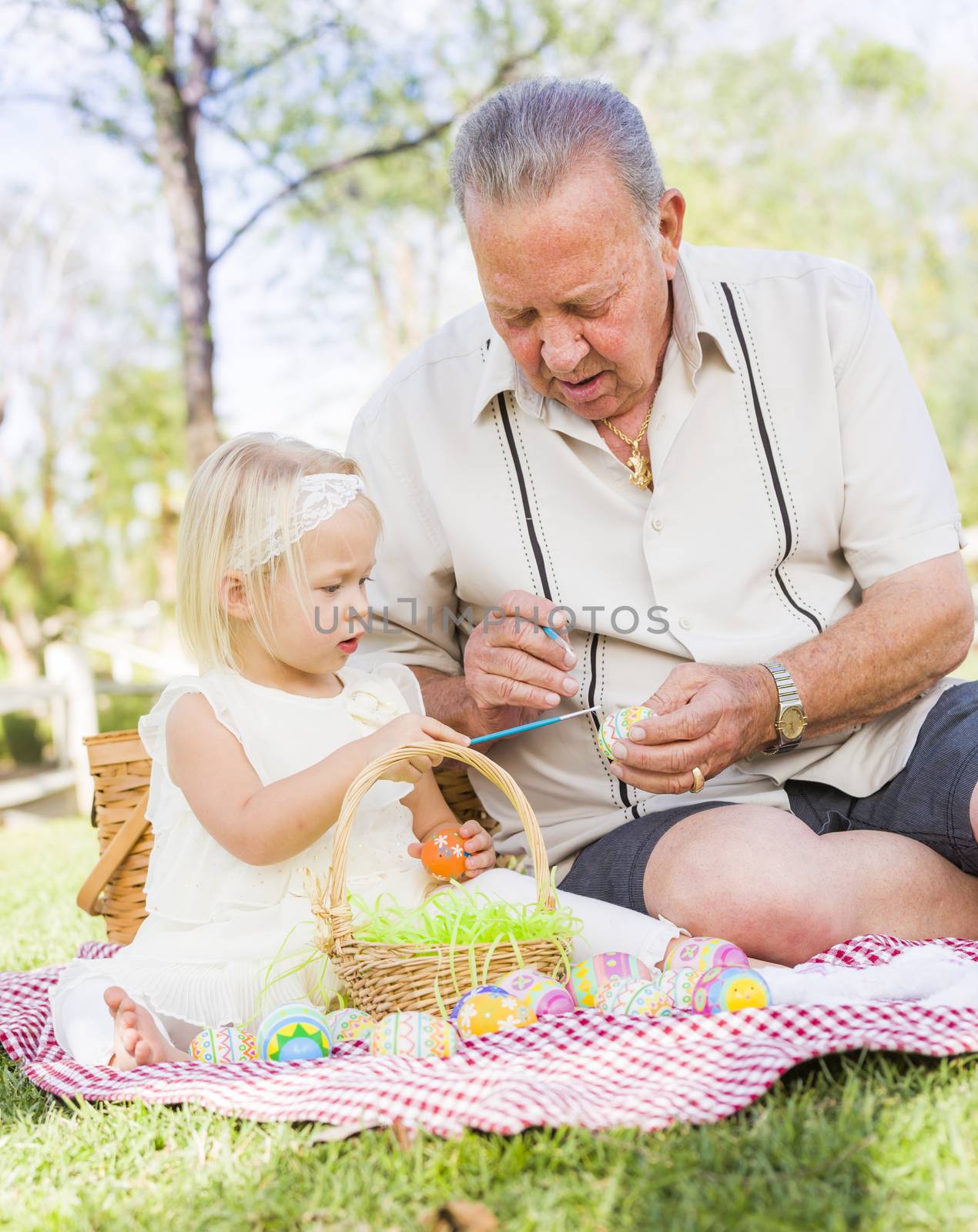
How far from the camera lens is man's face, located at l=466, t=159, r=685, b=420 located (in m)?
2.36

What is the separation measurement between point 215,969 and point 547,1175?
110cm

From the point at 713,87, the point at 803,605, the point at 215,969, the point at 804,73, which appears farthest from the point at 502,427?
the point at 804,73

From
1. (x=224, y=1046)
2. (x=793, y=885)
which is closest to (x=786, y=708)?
(x=793, y=885)

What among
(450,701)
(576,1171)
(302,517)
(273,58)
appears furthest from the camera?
(273,58)

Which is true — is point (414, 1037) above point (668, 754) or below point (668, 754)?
below

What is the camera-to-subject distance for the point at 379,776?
2.26 meters

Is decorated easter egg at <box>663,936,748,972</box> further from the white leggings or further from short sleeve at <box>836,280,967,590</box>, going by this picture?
short sleeve at <box>836,280,967,590</box>

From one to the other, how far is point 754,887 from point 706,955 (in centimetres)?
18

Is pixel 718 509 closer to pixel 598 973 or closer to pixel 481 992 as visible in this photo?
pixel 598 973

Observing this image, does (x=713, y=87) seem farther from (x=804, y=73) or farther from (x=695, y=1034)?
(x=695, y=1034)

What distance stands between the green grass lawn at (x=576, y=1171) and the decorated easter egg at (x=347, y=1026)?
39 cm

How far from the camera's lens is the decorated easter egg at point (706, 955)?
216 cm

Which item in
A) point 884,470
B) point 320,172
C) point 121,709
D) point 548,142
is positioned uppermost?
point 320,172

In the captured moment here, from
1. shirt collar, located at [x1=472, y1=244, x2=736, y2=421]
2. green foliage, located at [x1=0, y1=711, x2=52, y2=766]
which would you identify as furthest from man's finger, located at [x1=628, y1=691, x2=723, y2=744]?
green foliage, located at [x1=0, y1=711, x2=52, y2=766]
